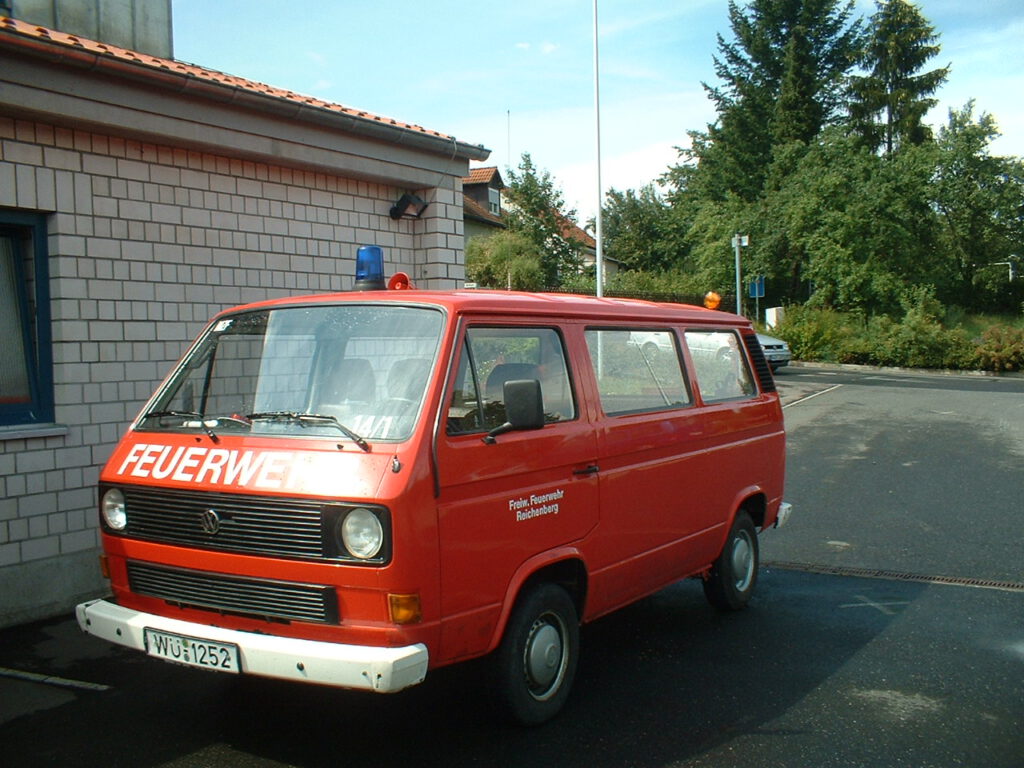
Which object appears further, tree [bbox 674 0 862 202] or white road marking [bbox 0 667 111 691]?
tree [bbox 674 0 862 202]

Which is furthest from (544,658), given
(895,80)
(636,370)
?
(895,80)

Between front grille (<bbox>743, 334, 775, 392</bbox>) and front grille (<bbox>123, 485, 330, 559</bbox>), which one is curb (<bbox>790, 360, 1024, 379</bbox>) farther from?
front grille (<bbox>123, 485, 330, 559</bbox>)

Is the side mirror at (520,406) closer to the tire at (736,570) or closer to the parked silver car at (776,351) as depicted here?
the tire at (736,570)

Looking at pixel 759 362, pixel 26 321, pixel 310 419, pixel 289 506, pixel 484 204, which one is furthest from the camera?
pixel 484 204

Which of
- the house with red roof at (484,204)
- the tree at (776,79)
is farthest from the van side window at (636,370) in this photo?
the tree at (776,79)

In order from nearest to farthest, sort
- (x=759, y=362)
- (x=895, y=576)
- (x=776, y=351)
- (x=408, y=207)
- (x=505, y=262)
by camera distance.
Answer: (x=759, y=362) → (x=895, y=576) → (x=408, y=207) → (x=776, y=351) → (x=505, y=262)

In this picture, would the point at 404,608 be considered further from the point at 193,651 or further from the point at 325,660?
the point at 193,651

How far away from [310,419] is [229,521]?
554 mm

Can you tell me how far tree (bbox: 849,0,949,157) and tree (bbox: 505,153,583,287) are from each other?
18.9 meters

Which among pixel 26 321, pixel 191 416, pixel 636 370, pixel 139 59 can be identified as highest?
pixel 139 59

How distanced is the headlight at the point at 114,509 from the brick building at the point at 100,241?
7.83 feet

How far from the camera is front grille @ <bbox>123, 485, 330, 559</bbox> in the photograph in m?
3.89

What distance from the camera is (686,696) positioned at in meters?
5.05

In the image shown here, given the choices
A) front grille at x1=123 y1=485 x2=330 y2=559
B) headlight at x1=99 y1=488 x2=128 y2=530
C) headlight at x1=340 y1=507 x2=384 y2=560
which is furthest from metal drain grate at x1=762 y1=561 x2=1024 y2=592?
headlight at x1=99 y1=488 x2=128 y2=530
